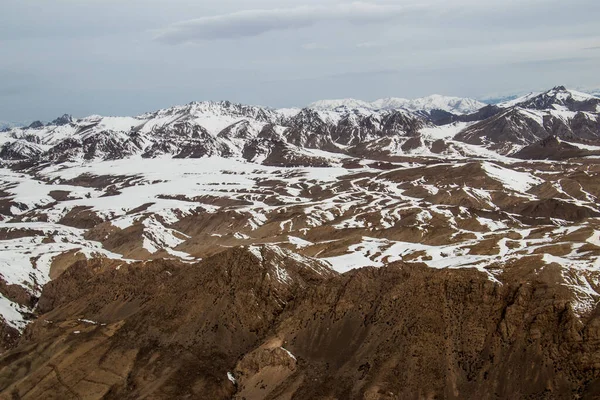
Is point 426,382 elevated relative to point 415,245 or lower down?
elevated

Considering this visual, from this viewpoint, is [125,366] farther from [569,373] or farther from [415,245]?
[415,245]

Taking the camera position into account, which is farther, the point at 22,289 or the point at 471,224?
the point at 471,224

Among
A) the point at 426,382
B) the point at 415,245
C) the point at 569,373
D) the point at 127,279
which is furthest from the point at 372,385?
the point at 415,245

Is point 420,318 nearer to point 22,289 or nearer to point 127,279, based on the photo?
point 127,279

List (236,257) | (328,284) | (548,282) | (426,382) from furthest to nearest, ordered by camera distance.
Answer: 1. (236,257)
2. (328,284)
3. (548,282)
4. (426,382)

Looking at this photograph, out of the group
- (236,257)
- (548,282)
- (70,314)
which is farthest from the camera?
(70,314)

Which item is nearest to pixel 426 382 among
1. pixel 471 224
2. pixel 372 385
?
pixel 372 385

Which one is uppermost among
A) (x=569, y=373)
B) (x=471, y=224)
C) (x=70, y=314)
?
(x=569, y=373)
